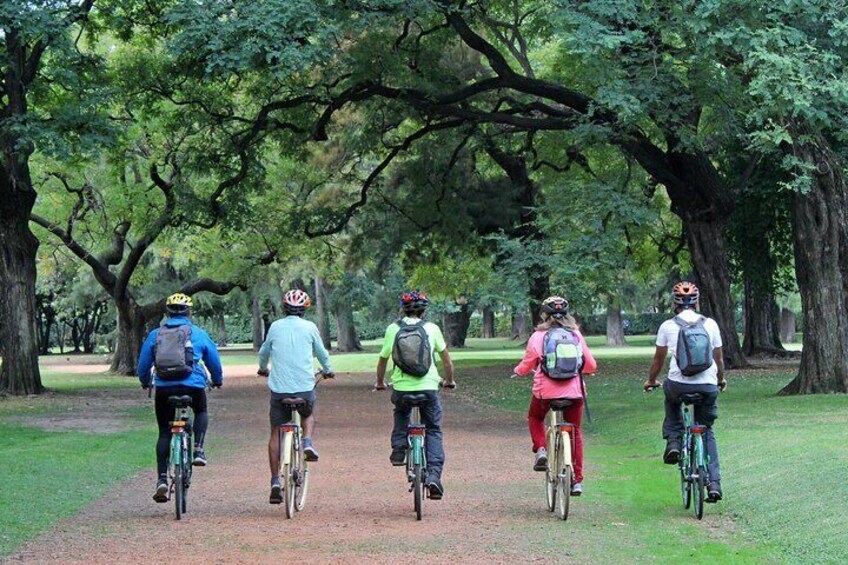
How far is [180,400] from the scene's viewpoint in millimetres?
11266

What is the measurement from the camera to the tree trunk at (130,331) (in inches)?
1582

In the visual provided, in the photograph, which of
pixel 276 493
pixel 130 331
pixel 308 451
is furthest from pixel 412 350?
pixel 130 331

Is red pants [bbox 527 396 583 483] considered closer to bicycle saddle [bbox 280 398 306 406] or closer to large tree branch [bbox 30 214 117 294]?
bicycle saddle [bbox 280 398 306 406]

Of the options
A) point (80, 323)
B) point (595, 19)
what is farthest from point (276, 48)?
point (80, 323)

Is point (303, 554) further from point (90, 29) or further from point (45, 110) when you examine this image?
point (90, 29)

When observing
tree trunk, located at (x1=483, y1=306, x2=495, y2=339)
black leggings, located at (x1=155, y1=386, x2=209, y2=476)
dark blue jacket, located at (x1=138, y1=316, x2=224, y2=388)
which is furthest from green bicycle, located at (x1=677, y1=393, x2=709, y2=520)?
tree trunk, located at (x1=483, y1=306, x2=495, y2=339)

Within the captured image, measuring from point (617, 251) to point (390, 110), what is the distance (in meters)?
9.73

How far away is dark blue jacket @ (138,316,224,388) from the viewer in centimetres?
1136

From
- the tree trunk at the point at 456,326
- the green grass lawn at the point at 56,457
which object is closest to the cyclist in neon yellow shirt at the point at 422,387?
the green grass lawn at the point at 56,457

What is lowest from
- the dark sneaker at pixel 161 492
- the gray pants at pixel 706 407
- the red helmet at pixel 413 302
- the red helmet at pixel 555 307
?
the dark sneaker at pixel 161 492

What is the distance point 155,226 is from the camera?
37125 mm

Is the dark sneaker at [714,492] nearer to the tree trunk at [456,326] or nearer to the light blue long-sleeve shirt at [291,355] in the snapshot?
the light blue long-sleeve shirt at [291,355]

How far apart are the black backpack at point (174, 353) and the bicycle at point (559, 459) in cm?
306

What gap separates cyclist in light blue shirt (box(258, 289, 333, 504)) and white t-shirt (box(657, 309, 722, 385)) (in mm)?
2818
